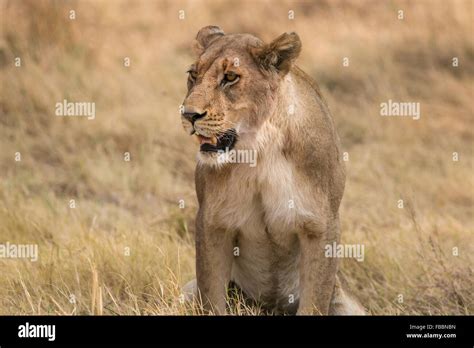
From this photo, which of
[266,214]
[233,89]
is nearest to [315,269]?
[266,214]

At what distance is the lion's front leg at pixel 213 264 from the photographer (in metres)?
6.22

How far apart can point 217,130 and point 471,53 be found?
8.54 metres

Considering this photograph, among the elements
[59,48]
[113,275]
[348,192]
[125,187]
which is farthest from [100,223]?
[59,48]

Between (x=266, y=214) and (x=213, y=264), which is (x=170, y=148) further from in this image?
(x=266, y=214)

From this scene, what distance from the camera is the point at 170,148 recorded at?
11.0 m

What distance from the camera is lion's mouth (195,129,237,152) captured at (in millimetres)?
5891

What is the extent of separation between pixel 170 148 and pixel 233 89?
5.15m

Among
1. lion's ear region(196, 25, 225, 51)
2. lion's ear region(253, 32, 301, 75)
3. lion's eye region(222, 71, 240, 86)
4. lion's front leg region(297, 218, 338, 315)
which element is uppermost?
lion's ear region(196, 25, 225, 51)

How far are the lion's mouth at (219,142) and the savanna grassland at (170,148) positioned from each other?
0.94 m

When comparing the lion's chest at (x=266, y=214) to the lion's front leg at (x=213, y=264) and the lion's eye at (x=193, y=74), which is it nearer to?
the lion's front leg at (x=213, y=264)

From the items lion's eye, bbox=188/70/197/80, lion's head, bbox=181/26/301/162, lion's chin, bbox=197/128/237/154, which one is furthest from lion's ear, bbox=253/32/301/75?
lion's chin, bbox=197/128/237/154

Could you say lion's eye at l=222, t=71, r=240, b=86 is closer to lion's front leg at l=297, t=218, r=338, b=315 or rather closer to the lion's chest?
the lion's chest

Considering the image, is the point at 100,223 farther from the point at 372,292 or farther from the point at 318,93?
the point at 318,93

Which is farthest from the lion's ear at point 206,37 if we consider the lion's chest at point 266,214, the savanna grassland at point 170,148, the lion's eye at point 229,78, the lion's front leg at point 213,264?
the savanna grassland at point 170,148
